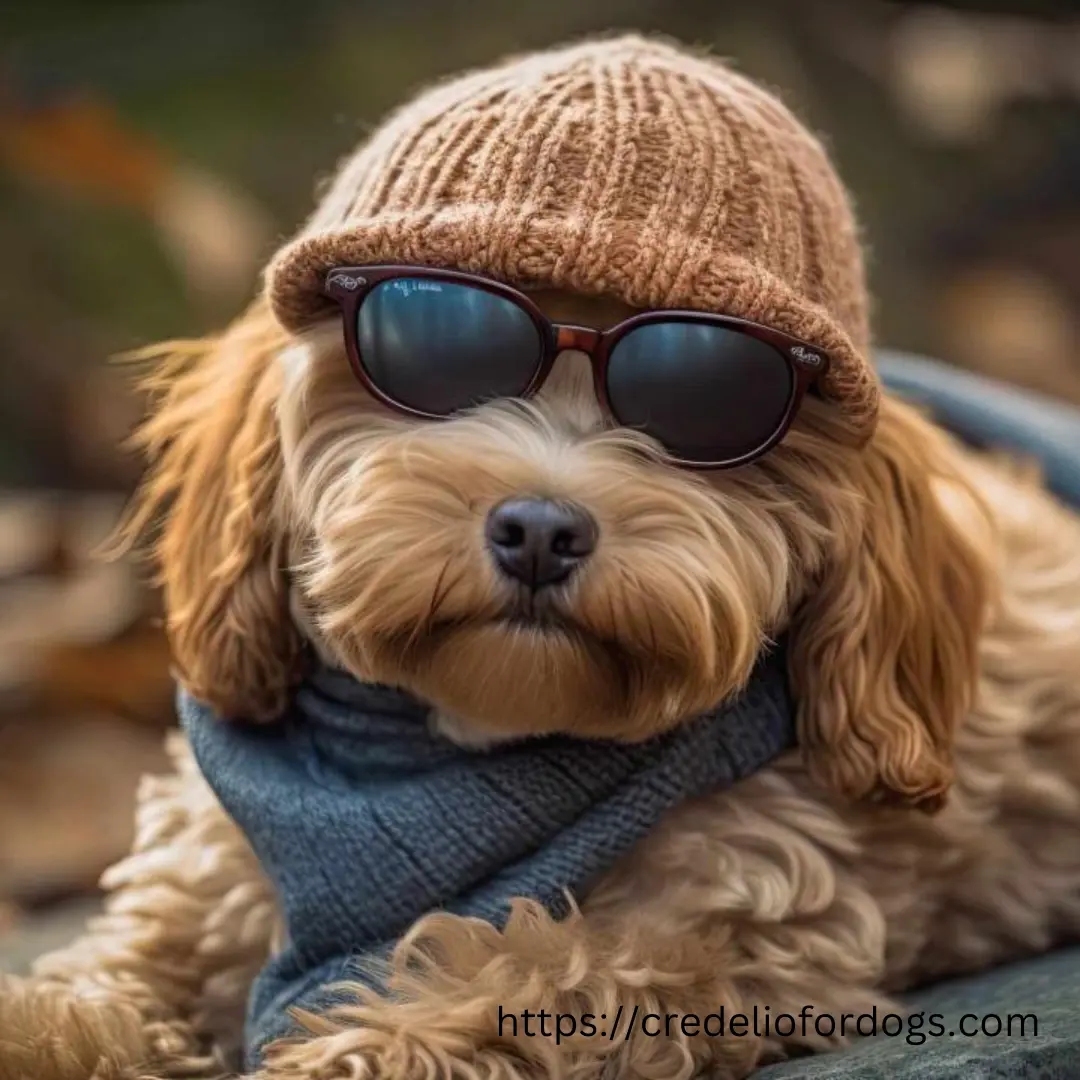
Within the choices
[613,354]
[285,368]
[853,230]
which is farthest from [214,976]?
[853,230]

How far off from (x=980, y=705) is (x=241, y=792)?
3.63ft

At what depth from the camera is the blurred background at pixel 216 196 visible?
15.8ft

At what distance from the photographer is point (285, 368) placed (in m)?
2.37

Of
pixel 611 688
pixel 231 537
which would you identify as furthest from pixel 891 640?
pixel 231 537

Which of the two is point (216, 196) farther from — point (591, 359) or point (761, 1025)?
point (761, 1025)

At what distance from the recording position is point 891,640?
2.35m

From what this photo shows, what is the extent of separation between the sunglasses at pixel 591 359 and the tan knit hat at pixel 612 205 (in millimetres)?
27

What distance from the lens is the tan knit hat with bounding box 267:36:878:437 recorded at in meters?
2.09

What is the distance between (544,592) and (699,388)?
1.13ft

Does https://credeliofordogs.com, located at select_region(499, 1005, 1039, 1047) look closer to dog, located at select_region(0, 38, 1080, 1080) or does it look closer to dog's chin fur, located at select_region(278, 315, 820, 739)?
dog, located at select_region(0, 38, 1080, 1080)

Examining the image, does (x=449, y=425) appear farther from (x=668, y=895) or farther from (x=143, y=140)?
(x=143, y=140)

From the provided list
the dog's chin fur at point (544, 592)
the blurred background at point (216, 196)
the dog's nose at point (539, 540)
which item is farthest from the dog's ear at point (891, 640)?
the blurred background at point (216, 196)

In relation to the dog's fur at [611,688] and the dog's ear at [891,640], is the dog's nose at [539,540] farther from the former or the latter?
the dog's ear at [891,640]

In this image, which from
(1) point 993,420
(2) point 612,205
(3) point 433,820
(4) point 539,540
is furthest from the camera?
(1) point 993,420
